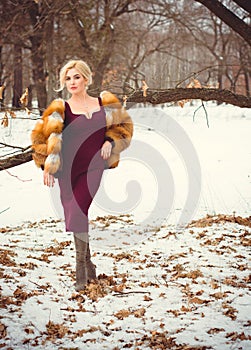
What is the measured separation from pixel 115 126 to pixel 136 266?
1.71 m

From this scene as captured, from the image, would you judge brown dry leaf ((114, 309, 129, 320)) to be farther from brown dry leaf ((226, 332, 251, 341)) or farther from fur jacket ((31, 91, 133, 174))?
fur jacket ((31, 91, 133, 174))

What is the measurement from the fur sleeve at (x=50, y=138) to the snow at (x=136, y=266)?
1.09m

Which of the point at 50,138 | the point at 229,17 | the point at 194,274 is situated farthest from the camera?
the point at 229,17

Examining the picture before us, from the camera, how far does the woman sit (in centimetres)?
371

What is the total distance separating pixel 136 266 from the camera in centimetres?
490

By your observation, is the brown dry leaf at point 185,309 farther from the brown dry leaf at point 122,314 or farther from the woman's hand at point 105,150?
the woman's hand at point 105,150

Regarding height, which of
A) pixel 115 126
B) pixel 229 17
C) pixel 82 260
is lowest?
pixel 82 260

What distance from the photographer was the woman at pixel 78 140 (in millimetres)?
3707

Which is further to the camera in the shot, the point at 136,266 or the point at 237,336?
the point at 136,266

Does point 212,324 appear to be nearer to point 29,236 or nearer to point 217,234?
point 217,234

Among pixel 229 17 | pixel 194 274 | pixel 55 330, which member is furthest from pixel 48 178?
pixel 229 17

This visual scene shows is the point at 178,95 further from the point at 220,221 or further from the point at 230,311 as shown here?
the point at 220,221

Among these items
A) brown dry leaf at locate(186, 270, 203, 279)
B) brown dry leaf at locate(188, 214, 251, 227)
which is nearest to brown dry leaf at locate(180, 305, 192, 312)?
brown dry leaf at locate(186, 270, 203, 279)

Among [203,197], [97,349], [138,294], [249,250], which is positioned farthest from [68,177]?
[203,197]
